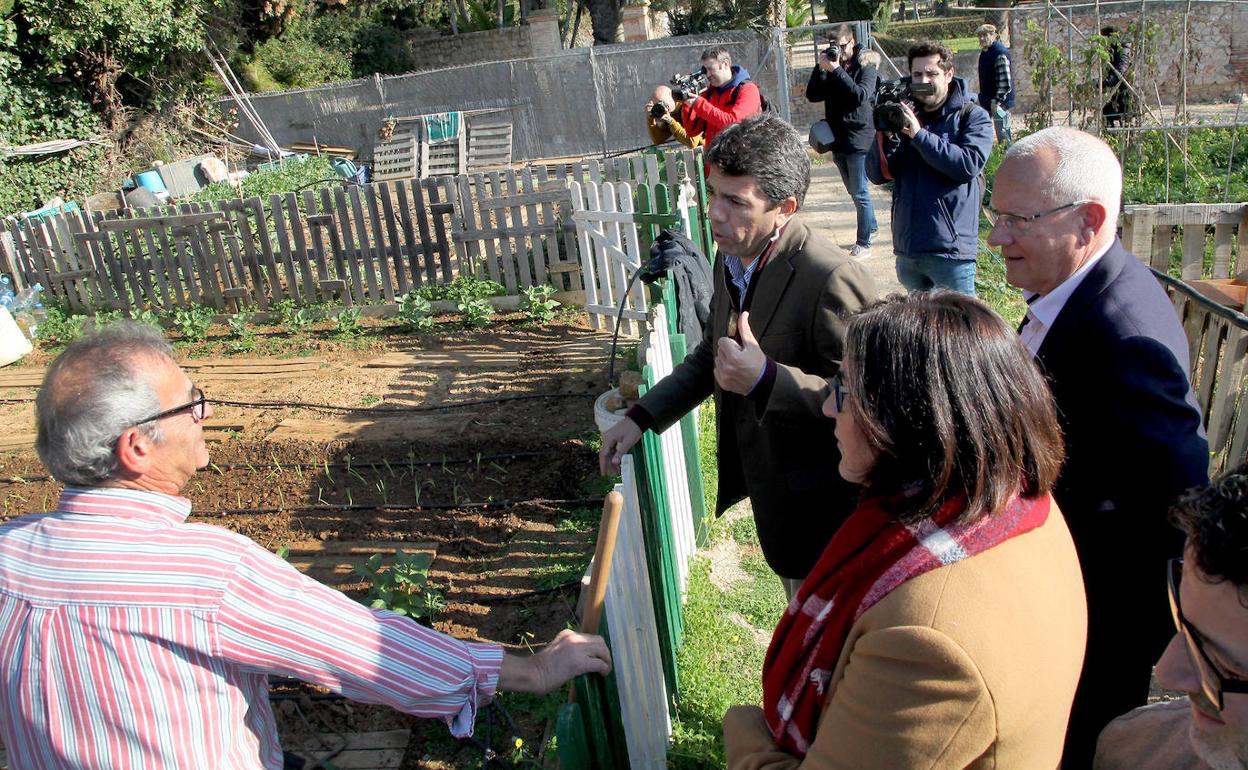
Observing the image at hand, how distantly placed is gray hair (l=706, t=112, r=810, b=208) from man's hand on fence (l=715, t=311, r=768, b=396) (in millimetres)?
436

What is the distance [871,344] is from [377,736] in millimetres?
2683

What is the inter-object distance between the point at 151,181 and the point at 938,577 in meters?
18.2

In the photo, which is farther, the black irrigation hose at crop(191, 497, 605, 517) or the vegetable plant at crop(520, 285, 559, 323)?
the vegetable plant at crop(520, 285, 559, 323)

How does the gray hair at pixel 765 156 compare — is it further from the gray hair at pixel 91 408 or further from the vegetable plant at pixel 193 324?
the vegetable plant at pixel 193 324

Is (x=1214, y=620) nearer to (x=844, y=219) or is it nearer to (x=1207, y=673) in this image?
(x=1207, y=673)

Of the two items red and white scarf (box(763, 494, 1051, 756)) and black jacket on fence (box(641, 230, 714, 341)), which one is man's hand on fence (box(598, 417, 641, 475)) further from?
black jacket on fence (box(641, 230, 714, 341))

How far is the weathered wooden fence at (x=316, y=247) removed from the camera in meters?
8.53

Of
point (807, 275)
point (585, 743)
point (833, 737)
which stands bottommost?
point (585, 743)

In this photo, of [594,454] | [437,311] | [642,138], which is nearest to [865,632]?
[594,454]

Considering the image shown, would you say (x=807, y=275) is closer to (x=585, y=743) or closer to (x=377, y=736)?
(x=585, y=743)

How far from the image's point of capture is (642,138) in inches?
736

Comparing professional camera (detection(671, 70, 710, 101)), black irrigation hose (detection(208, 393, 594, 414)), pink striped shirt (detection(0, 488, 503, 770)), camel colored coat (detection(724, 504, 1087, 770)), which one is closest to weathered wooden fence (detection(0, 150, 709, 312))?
professional camera (detection(671, 70, 710, 101))

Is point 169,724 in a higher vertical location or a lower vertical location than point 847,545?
lower

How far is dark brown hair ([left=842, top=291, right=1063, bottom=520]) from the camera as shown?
131 cm
